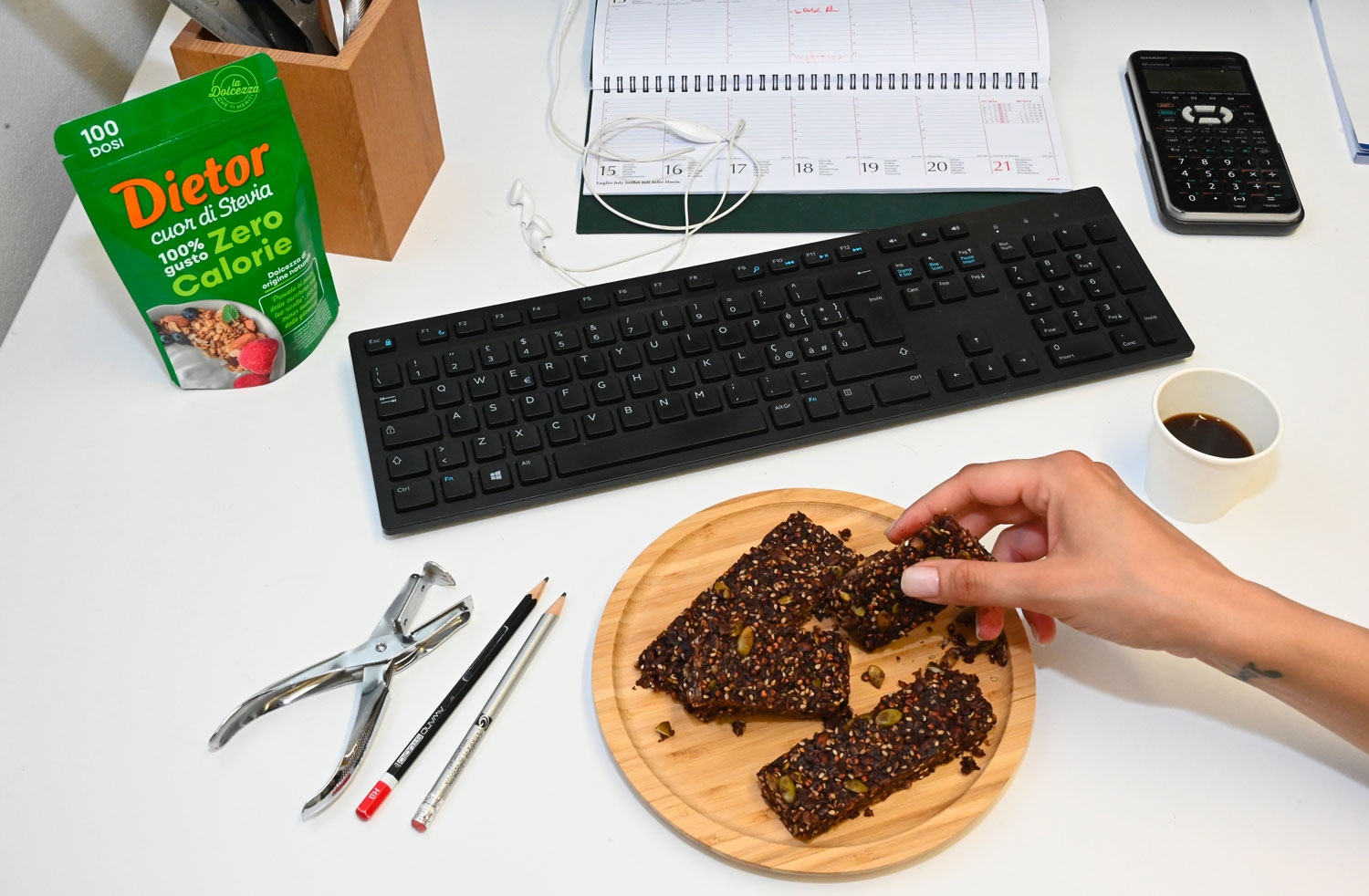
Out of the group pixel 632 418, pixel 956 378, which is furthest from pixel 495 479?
pixel 956 378

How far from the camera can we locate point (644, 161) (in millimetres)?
1249

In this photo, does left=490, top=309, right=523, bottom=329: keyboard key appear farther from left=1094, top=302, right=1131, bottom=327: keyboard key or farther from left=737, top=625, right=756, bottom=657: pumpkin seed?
left=1094, top=302, right=1131, bottom=327: keyboard key

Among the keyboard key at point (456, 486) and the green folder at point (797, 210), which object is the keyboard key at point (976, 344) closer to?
the green folder at point (797, 210)

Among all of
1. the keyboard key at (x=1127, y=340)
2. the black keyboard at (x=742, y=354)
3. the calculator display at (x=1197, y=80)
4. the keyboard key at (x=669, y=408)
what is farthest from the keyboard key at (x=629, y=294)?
the calculator display at (x=1197, y=80)

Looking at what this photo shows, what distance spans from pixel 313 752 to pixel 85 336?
0.54 metres

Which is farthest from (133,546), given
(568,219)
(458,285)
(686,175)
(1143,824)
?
(1143,824)

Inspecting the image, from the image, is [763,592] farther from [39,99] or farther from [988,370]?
[39,99]

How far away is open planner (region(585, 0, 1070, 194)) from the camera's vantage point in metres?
1.24

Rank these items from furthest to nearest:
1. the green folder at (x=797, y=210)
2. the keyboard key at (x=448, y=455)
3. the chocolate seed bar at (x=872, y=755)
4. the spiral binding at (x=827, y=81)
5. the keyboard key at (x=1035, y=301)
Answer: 1. the spiral binding at (x=827, y=81)
2. the green folder at (x=797, y=210)
3. the keyboard key at (x=1035, y=301)
4. the keyboard key at (x=448, y=455)
5. the chocolate seed bar at (x=872, y=755)

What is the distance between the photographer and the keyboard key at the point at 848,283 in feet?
3.56

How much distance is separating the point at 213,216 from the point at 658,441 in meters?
0.43

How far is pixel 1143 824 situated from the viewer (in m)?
0.79

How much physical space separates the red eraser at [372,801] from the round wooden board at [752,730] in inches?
6.6

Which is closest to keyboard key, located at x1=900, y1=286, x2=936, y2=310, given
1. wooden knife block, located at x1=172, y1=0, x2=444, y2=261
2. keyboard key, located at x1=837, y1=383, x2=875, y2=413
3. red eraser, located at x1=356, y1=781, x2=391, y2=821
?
keyboard key, located at x1=837, y1=383, x2=875, y2=413
